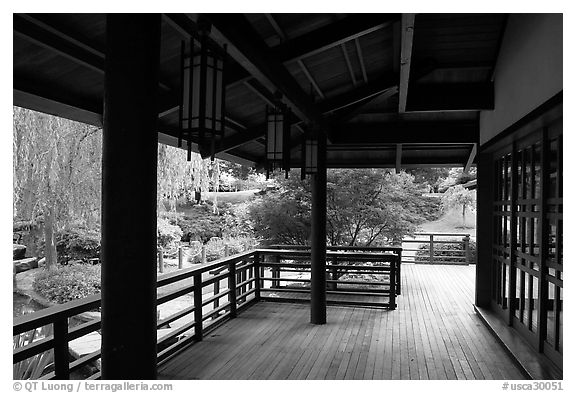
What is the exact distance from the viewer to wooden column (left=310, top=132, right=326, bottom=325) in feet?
16.8

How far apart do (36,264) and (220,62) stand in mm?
10755

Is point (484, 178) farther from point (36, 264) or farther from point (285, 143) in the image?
point (36, 264)

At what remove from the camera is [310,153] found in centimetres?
503

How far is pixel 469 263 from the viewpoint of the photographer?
10547 mm

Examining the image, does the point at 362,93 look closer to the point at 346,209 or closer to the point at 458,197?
the point at 346,209

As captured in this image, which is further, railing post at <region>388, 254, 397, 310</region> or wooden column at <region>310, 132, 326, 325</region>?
railing post at <region>388, 254, 397, 310</region>

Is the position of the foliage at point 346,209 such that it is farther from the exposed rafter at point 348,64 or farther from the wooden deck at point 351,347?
the exposed rafter at point 348,64

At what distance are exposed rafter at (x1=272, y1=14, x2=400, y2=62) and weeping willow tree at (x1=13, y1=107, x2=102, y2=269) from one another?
5.69m

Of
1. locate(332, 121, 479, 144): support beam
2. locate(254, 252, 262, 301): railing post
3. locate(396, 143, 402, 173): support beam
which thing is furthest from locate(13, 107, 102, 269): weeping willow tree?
locate(396, 143, 402, 173): support beam

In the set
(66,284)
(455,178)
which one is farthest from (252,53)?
(455,178)

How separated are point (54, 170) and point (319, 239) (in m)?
5.31

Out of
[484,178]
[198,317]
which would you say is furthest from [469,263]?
[198,317]

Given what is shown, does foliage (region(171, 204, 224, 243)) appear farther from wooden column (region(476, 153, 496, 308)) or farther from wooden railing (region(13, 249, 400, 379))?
wooden column (region(476, 153, 496, 308))

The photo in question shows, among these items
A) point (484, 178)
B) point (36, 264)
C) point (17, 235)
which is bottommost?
point (36, 264)
